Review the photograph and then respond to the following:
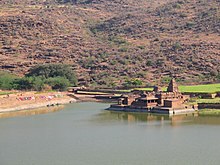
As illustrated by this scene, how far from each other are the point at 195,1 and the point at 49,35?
28848 mm

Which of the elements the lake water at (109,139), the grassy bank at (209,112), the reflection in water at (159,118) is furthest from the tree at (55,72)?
the grassy bank at (209,112)

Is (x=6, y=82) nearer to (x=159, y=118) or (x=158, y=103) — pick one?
(x=158, y=103)

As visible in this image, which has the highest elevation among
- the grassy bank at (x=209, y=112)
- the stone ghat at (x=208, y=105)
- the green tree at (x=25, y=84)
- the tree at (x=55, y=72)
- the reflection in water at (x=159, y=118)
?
the tree at (x=55, y=72)

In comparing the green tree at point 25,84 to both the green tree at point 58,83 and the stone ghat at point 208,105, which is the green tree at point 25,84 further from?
the stone ghat at point 208,105

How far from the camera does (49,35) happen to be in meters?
99.7

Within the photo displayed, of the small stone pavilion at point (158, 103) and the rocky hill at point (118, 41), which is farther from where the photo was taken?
the rocky hill at point (118, 41)

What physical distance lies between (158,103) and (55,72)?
25505 millimetres

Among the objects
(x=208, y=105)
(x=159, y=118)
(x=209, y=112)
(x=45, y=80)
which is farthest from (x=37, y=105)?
(x=209, y=112)

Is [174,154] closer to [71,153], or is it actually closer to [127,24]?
[71,153]

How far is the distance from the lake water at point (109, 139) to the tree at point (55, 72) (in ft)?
78.0

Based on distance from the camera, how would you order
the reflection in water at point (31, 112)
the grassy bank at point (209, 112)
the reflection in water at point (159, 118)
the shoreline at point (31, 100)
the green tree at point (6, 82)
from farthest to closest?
the green tree at point (6, 82) → the shoreline at point (31, 100) → the reflection in water at point (31, 112) → the grassy bank at point (209, 112) → the reflection in water at point (159, 118)

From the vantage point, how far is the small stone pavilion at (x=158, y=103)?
173 feet

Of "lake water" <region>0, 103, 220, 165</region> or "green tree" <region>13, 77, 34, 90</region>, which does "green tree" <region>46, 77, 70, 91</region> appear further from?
"lake water" <region>0, 103, 220, 165</region>

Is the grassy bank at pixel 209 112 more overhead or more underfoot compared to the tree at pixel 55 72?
more underfoot
